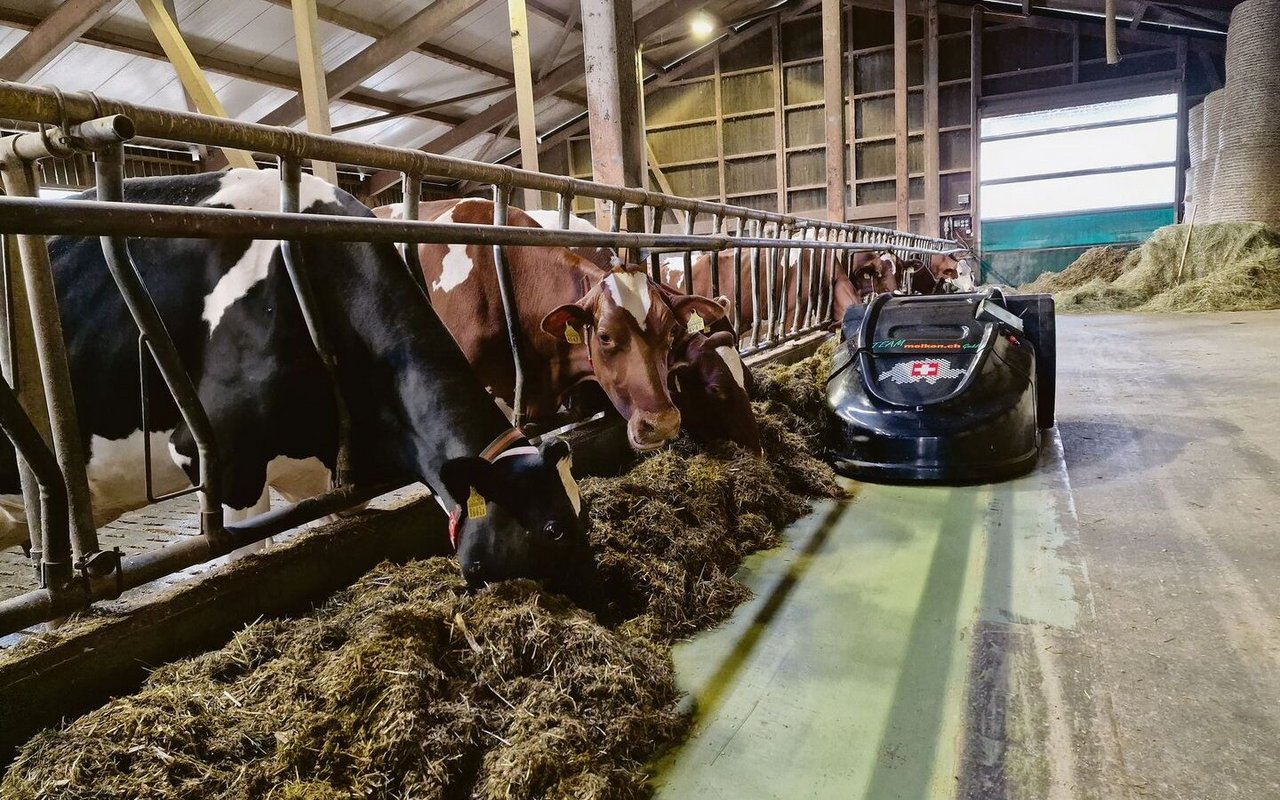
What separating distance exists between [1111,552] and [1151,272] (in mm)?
11693

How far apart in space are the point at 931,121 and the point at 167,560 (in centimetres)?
1693

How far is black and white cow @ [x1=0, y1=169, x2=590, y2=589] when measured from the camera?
189 cm

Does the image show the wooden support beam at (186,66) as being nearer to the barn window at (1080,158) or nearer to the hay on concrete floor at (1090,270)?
the hay on concrete floor at (1090,270)

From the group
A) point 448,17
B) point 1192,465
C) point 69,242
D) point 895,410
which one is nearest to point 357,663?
point 69,242

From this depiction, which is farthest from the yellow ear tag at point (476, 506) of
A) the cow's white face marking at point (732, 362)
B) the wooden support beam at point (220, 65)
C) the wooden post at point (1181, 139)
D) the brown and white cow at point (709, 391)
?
the wooden post at point (1181, 139)

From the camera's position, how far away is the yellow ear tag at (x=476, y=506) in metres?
1.86

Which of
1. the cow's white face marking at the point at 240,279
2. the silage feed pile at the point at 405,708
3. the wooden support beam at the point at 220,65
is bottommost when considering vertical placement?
the silage feed pile at the point at 405,708

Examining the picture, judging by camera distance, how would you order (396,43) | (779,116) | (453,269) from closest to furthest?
1. (453,269)
2. (396,43)
3. (779,116)

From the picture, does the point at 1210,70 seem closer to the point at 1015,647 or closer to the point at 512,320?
the point at 512,320

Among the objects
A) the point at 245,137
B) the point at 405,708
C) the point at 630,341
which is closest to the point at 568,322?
the point at 630,341

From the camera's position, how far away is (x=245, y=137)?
5.73 ft

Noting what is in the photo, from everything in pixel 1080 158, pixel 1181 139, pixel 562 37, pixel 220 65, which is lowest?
pixel 1080 158

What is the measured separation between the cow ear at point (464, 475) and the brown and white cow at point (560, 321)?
102 centimetres

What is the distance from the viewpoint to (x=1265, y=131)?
11188mm
